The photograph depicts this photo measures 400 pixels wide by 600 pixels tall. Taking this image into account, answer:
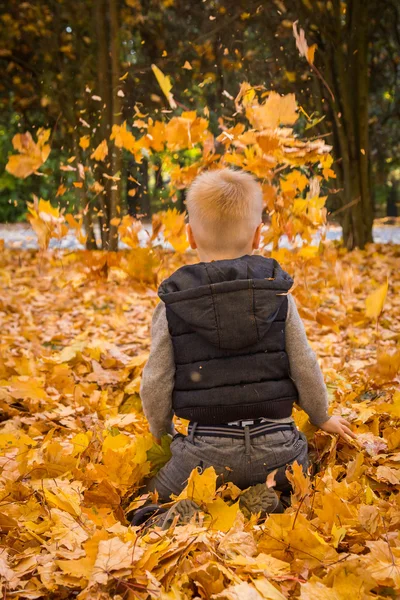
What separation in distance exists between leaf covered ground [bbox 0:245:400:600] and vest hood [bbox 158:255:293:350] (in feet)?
1.29

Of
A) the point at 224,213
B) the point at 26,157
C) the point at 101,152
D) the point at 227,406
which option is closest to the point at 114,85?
the point at 101,152

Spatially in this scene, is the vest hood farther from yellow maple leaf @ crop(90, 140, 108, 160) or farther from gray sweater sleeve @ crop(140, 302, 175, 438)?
yellow maple leaf @ crop(90, 140, 108, 160)

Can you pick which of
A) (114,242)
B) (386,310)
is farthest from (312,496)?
(114,242)

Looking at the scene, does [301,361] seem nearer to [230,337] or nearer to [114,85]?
[230,337]

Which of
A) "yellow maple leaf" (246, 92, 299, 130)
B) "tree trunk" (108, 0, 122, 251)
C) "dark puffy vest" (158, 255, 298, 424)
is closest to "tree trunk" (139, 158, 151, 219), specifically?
"tree trunk" (108, 0, 122, 251)

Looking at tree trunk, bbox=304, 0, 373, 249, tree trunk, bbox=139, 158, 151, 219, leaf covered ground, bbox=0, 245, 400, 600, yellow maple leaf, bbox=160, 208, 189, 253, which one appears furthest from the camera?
tree trunk, bbox=304, 0, 373, 249

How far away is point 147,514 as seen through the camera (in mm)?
1854

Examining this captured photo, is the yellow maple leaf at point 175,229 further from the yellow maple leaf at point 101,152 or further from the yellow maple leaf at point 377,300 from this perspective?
the yellow maple leaf at point 101,152

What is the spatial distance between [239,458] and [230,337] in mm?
347

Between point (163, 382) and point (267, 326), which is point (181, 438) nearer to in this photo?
point (163, 382)

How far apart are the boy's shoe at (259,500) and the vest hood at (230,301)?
1.32 ft

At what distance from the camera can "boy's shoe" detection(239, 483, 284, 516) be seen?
1804 mm

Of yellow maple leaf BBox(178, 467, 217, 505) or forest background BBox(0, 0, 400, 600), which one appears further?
yellow maple leaf BBox(178, 467, 217, 505)

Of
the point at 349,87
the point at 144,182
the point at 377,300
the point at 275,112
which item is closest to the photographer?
the point at 377,300
